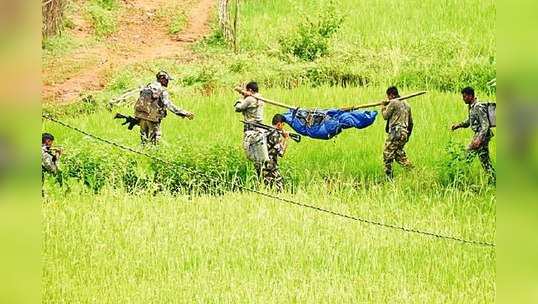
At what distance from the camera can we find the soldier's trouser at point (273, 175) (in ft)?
12.7

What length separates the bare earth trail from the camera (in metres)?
3.97

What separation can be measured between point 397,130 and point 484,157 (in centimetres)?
37

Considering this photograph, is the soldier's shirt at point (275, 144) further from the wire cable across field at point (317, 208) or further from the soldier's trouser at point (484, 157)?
the soldier's trouser at point (484, 157)

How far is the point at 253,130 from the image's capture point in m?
3.88

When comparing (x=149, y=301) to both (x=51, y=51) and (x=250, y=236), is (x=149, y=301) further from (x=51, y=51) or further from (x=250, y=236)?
(x=51, y=51)

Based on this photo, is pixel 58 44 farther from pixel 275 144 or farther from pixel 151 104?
pixel 275 144

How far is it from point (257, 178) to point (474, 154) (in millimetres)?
911

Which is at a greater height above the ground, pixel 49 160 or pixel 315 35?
pixel 315 35

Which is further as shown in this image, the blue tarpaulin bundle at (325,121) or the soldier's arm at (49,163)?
the soldier's arm at (49,163)

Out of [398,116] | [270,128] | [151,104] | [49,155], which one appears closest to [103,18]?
[151,104]

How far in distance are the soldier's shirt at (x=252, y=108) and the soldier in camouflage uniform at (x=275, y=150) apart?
7 cm

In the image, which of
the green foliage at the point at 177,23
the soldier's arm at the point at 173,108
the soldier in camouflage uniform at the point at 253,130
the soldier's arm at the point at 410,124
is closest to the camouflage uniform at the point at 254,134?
the soldier in camouflage uniform at the point at 253,130

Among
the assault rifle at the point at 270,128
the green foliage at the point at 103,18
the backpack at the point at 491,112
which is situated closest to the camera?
the backpack at the point at 491,112
